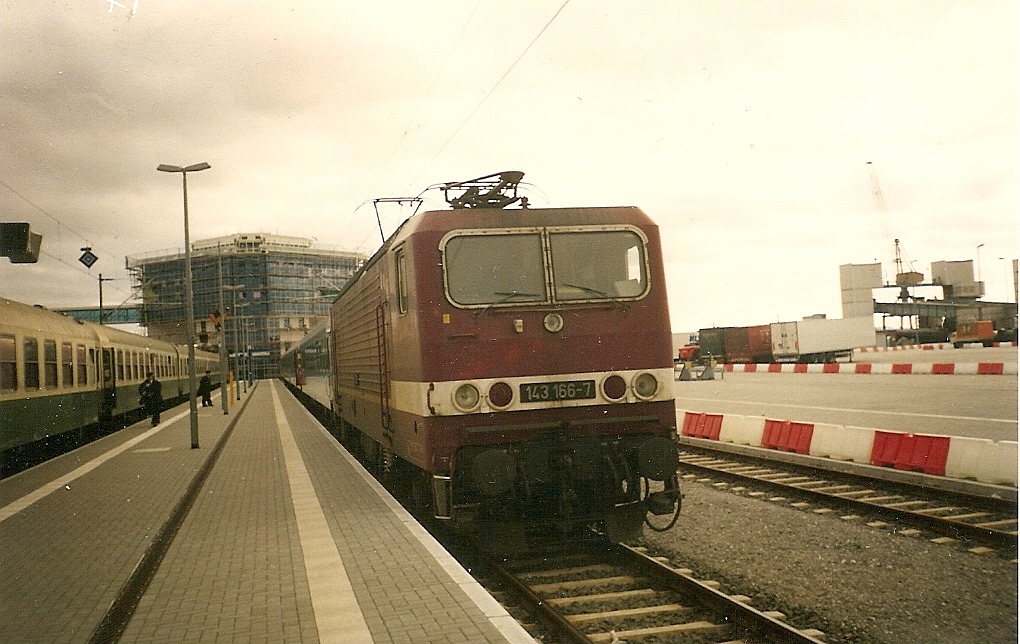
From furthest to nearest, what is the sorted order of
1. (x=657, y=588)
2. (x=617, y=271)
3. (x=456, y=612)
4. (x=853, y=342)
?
(x=853, y=342) → (x=617, y=271) → (x=657, y=588) → (x=456, y=612)

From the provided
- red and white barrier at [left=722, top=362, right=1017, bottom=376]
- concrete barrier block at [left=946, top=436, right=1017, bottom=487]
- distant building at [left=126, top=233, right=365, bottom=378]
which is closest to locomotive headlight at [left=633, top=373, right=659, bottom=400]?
concrete barrier block at [left=946, top=436, right=1017, bottom=487]

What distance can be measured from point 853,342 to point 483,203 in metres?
45.0

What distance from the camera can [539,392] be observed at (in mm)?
7543

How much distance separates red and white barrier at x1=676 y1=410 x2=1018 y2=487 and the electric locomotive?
15.8 feet

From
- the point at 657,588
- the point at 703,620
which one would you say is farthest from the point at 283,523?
the point at 703,620

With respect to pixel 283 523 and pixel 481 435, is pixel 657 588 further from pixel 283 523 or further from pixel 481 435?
pixel 283 523

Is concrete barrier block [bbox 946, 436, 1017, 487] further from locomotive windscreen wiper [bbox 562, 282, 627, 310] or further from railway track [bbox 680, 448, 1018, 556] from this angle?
locomotive windscreen wiper [bbox 562, 282, 627, 310]

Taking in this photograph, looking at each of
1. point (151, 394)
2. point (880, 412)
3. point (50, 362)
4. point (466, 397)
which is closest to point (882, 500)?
point (466, 397)

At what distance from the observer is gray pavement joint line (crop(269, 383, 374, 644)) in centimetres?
521

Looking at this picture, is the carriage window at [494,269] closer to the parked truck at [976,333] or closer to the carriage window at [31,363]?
the carriage window at [31,363]

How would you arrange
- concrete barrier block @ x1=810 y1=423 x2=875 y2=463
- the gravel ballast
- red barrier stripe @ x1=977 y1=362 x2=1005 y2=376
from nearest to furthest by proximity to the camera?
the gravel ballast, concrete barrier block @ x1=810 y1=423 x2=875 y2=463, red barrier stripe @ x1=977 y1=362 x2=1005 y2=376

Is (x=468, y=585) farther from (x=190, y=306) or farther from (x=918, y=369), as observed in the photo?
(x=918, y=369)

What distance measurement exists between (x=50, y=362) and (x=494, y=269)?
42.7 feet

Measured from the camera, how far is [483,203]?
355 inches
